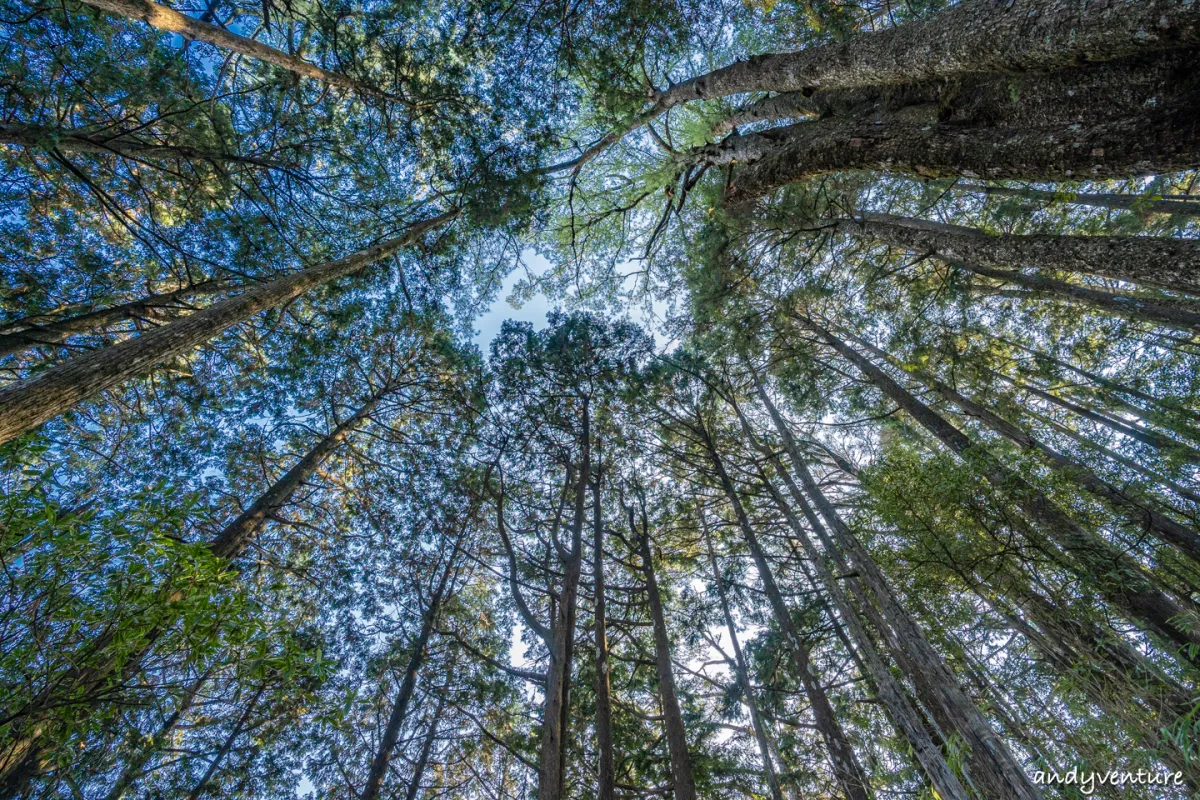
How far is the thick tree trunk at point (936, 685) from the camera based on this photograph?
3.08 m

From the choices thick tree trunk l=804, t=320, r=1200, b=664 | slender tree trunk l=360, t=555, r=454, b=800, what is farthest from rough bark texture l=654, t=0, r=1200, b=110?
slender tree trunk l=360, t=555, r=454, b=800

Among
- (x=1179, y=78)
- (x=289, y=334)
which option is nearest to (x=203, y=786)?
(x=289, y=334)

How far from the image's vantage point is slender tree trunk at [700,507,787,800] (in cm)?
551

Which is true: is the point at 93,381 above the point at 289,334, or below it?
below

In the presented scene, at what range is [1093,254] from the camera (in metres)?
3.48

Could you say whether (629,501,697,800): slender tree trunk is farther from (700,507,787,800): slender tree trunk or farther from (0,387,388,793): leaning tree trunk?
(0,387,388,793): leaning tree trunk

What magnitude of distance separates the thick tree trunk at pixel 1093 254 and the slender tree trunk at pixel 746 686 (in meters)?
5.13

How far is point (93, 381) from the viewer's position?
3.30 meters

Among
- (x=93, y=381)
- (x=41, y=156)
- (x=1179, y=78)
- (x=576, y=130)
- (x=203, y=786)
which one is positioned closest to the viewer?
(x=1179, y=78)

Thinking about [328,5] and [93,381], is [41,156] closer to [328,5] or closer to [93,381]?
[328,5]

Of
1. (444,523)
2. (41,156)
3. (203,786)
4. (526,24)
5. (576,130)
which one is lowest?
(203,786)

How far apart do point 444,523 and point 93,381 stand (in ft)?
15.9

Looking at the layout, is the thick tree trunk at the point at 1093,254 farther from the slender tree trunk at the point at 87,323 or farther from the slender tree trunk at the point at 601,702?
the slender tree trunk at the point at 87,323

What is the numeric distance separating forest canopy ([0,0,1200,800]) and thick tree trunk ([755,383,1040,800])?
0.12 feet
